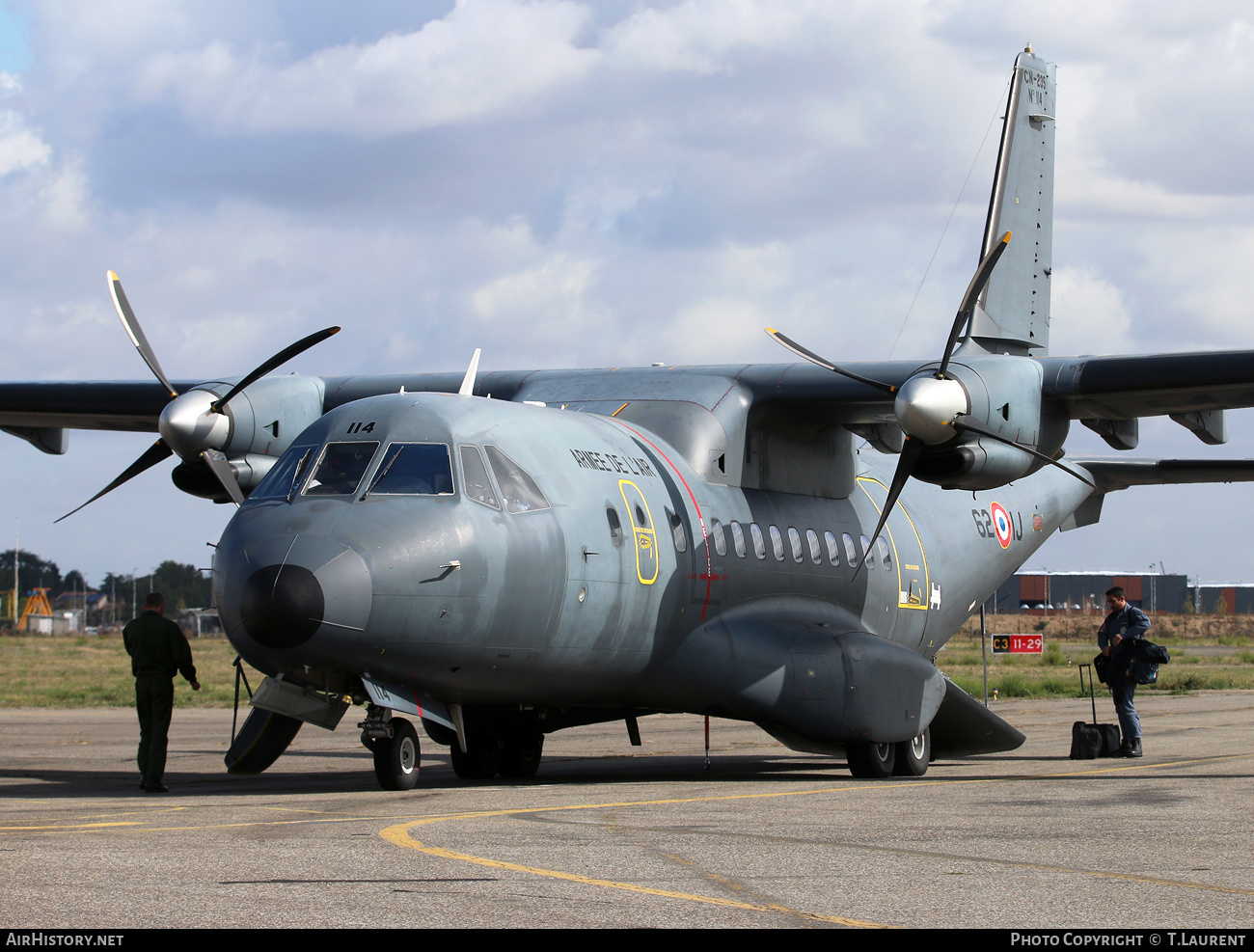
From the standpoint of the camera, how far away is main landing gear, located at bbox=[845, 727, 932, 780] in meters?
16.5

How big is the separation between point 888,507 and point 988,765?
3742 millimetres

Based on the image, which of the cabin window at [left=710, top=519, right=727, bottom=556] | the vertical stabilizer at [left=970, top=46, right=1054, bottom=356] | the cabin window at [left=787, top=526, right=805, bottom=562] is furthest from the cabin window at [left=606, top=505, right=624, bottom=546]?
the vertical stabilizer at [left=970, top=46, right=1054, bottom=356]

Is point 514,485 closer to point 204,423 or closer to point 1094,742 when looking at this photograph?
point 204,423

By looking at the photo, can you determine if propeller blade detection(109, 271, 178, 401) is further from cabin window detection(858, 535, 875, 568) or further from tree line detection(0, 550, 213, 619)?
tree line detection(0, 550, 213, 619)

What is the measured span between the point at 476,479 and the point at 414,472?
54cm

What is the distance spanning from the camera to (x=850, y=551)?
717 inches

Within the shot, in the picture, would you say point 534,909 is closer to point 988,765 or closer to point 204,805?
point 204,805

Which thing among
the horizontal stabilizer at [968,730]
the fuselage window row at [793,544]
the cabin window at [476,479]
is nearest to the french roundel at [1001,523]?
the fuselage window row at [793,544]

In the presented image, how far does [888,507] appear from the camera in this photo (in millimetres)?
16375

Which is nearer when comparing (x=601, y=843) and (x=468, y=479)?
(x=601, y=843)

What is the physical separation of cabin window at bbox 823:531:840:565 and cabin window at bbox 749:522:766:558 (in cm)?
141

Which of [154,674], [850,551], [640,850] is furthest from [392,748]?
[850,551]

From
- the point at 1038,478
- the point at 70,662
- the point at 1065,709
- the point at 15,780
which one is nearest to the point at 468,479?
the point at 15,780

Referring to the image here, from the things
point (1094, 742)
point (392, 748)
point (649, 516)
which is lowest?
point (1094, 742)
